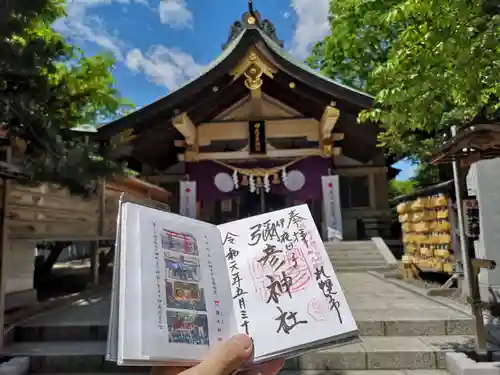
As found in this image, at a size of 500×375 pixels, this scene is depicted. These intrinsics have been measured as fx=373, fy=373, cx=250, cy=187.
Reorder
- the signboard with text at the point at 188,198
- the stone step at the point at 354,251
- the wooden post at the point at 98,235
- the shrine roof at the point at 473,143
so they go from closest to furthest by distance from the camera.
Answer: the shrine roof at the point at 473,143 → the wooden post at the point at 98,235 → the stone step at the point at 354,251 → the signboard with text at the point at 188,198

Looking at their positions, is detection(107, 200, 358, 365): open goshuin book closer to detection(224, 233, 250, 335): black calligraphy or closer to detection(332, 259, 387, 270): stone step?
detection(224, 233, 250, 335): black calligraphy

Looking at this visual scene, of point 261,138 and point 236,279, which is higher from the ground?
point 261,138

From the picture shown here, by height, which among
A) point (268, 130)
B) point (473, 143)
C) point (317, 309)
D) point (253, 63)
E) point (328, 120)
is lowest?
point (317, 309)

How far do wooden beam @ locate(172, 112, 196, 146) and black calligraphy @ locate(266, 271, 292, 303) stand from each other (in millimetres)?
11295

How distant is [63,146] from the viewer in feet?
13.8

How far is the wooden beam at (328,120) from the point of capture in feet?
39.1

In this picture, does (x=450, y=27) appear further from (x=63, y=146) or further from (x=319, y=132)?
(x=319, y=132)

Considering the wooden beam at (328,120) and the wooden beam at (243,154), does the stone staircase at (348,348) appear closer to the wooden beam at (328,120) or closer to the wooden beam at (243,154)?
the wooden beam at (328,120)

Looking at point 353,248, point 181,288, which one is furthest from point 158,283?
point 353,248

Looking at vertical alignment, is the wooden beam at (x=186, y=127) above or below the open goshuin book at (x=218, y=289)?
above

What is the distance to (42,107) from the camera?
14.2 ft

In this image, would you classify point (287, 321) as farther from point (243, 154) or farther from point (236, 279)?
point (243, 154)

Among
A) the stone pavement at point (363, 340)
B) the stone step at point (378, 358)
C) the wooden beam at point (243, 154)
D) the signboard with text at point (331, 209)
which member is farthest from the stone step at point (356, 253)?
the stone step at point (378, 358)

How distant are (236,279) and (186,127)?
11724 millimetres
